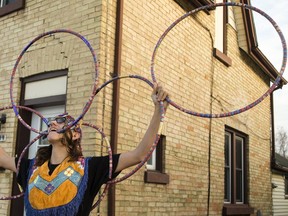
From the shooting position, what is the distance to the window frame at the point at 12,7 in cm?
790

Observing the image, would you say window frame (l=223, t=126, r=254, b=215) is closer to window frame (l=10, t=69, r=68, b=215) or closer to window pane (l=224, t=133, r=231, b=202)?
window pane (l=224, t=133, r=231, b=202)

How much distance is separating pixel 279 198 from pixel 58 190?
13.7 m

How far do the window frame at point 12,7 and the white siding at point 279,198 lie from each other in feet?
34.4

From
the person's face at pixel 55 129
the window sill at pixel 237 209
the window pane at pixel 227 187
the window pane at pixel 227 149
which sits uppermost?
the window pane at pixel 227 149

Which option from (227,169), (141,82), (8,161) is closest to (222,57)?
(227,169)

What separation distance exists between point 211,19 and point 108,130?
5178 mm

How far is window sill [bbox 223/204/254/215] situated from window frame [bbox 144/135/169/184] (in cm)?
285

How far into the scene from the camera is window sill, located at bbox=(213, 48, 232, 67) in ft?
33.8

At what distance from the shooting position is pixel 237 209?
1074cm

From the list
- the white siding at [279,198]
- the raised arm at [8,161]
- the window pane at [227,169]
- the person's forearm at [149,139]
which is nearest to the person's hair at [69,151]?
the raised arm at [8,161]

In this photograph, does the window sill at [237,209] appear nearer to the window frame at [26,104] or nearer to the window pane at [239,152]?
the window pane at [239,152]

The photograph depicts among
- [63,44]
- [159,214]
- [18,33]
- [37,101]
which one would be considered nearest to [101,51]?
[63,44]

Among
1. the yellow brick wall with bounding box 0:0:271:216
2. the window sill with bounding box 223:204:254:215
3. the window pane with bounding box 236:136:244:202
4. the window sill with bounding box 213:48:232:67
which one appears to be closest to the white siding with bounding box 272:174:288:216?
the window pane with bounding box 236:136:244:202

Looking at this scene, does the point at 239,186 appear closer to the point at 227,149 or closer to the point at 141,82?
the point at 227,149
